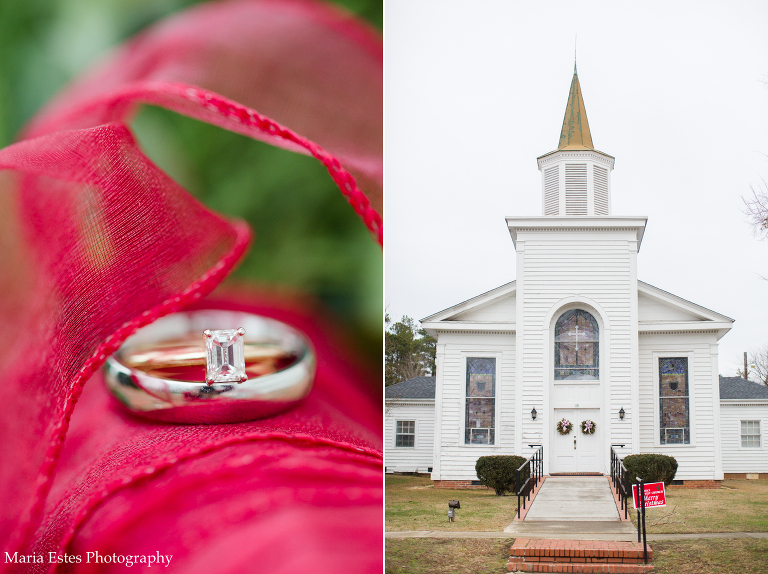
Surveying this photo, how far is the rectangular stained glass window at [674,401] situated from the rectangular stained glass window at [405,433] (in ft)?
2.75

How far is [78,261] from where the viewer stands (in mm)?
1594

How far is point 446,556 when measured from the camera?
7.61 ft

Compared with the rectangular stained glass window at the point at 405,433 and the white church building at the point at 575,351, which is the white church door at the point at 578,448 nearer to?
the white church building at the point at 575,351

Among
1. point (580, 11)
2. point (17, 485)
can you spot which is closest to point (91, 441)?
point (17, 485)

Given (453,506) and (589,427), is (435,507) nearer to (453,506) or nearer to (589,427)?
(453,506)

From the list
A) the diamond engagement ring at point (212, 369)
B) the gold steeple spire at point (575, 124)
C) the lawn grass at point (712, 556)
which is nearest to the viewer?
the diamond engagement ring at point (212, 369)

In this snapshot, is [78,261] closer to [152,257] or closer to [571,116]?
[152,257]

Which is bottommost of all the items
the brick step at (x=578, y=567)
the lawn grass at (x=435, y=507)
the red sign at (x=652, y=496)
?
the brick step at (x=578, y=567)

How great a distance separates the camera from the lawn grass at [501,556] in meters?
2.16

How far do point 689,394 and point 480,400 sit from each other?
704mm

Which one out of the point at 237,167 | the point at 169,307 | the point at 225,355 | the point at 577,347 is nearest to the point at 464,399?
the point at 577,347

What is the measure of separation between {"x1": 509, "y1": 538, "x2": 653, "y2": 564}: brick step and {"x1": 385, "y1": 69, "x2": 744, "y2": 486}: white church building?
0.79ft

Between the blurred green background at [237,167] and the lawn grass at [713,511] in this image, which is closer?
the blurred green background at [237,167]

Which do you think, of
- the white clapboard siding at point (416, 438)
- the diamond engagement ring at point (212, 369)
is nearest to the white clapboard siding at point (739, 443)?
the white clapboard siding at point (416, 438)
